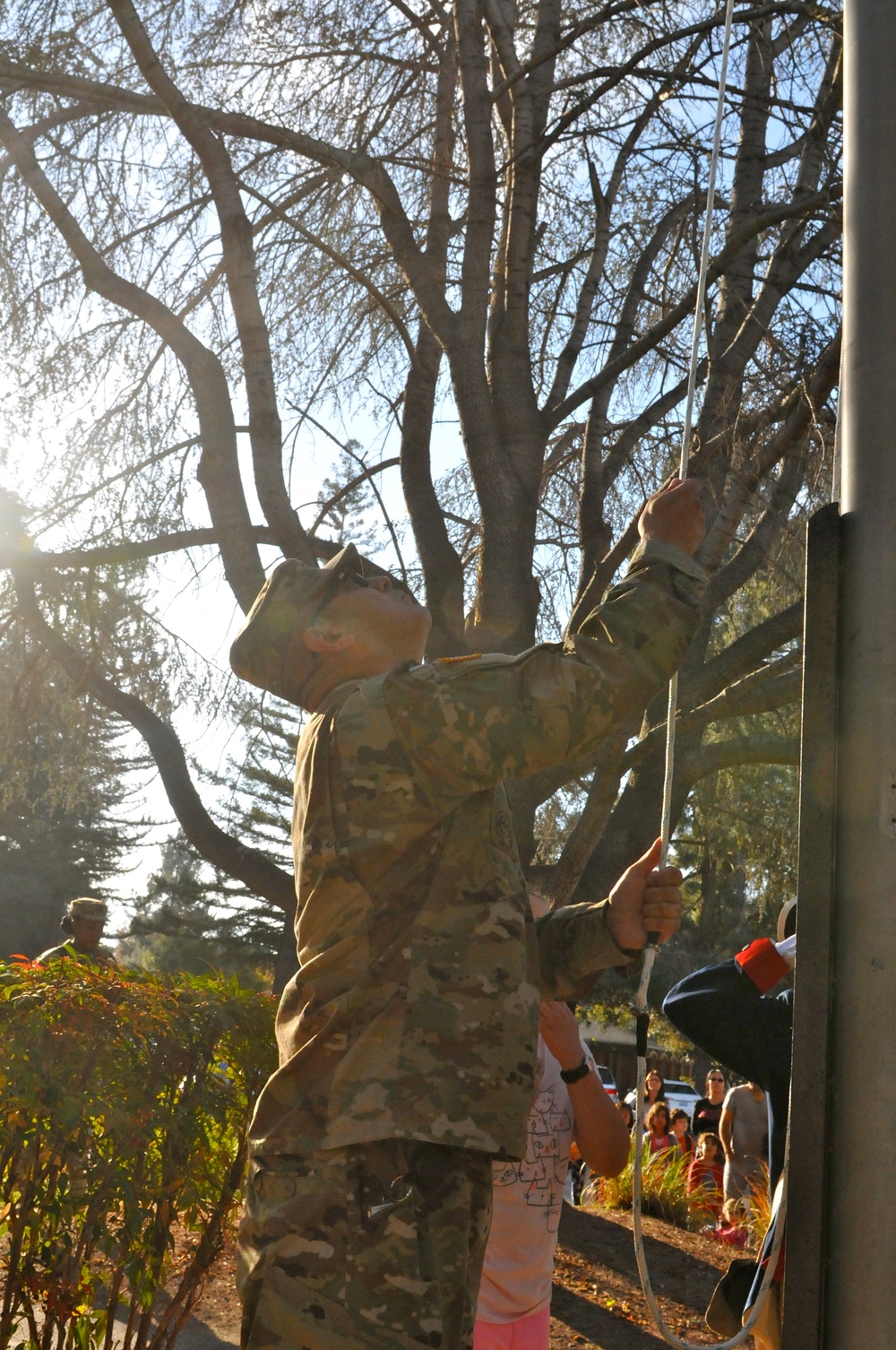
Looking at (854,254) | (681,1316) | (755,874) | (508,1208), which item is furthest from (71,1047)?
(755,874)

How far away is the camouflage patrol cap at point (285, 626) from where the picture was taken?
7.94 ft

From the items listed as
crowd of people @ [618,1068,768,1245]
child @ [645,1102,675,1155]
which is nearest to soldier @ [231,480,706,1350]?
crowd of people @ [618,1068,768,1245]

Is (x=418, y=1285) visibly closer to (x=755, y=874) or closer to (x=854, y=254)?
(x=854, y=254)

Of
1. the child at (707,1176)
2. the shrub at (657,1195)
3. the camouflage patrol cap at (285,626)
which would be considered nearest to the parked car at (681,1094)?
the child at (707,1176)

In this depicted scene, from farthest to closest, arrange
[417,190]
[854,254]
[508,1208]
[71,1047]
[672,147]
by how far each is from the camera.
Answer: [417,190] < [672,147] < [71,1047] < [508,1208] < [854,254]

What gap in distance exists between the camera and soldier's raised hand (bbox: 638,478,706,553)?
2.19 metres

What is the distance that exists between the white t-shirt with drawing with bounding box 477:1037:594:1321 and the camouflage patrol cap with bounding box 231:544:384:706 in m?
1.20

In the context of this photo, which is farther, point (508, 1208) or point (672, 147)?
point (672, 147)

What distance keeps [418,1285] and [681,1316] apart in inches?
177

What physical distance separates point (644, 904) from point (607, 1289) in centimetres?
434

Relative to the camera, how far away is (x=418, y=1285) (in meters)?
1.76

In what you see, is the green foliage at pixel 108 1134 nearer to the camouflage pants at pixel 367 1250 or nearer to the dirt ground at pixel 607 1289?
the dirt ground at pixel 607 1289

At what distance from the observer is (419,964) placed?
77.8 inches

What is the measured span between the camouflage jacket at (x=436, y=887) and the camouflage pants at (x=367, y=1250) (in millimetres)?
55
